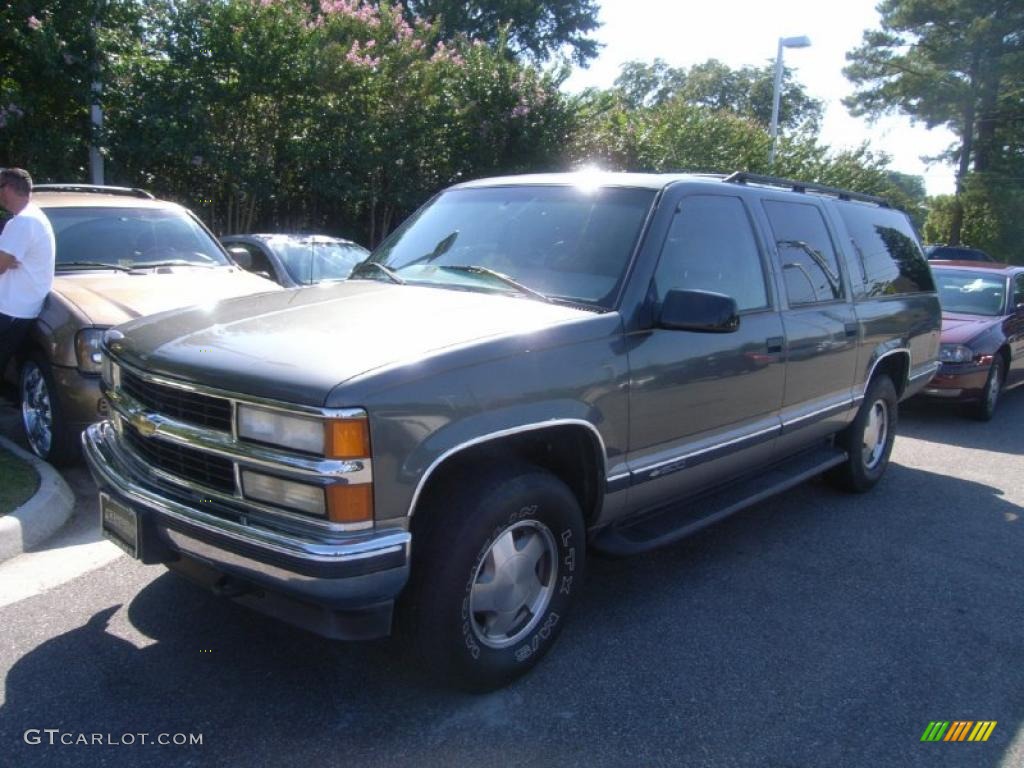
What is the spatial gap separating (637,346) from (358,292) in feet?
4.29

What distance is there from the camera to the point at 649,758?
117 inches

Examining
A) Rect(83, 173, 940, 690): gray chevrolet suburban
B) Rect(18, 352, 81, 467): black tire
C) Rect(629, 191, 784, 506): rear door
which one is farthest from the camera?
Rect(18, 352, 81, 467): black tire

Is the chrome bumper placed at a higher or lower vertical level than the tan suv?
lower

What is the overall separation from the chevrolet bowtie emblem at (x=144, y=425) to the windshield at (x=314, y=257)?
208 inches

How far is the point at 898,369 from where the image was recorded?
6355 millimetres

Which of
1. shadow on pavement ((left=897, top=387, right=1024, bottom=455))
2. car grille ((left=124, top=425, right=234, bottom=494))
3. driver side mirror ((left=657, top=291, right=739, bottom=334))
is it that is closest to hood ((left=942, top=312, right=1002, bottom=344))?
shadow on pavement ((left=897, top=387, right=1024, bottom=455))

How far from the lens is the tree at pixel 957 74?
96.8 feet

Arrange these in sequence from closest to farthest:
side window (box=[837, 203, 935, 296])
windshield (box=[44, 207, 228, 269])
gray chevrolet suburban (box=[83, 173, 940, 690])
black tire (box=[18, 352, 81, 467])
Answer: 1. gray chevrolet suburban (box=[83, 173, 940, 690])
2. black tire (box=[18, 352, 81, 467])
3. side window (box=[837, 203, 935, 296])
4. windshield (box=[44, 207, 228, 269])

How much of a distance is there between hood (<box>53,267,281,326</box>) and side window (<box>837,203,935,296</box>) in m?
3.99

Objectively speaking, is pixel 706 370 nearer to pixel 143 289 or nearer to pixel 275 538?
pixel 275 538

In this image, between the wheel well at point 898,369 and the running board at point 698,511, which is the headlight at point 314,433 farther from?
the wheel well at point 898,369

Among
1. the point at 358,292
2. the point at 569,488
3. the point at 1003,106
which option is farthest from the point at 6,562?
the point at 1003,106

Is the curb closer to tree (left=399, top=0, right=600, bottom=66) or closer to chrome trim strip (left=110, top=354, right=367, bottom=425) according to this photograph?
chrome trim strip (left=110, top=354, right=367, bottom=425)

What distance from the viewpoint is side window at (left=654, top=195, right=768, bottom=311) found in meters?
4.02
